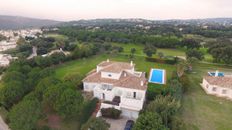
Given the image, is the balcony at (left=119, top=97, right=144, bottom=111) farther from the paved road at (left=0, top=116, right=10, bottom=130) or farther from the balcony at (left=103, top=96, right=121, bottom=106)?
the paved road at (left=0, top=116, right=10, bottom=130)

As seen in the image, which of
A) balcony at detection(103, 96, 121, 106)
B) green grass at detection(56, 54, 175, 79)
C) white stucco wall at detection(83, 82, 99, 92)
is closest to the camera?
balcony at detection(103, 96, 121, 106)

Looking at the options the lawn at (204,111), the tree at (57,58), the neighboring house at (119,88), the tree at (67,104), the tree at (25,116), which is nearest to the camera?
the tree at (25,116)

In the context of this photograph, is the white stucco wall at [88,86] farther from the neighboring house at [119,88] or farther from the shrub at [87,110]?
the shrub at [87,110]

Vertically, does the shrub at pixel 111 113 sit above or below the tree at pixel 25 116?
below

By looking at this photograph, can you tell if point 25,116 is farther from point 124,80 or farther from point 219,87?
point 219,87

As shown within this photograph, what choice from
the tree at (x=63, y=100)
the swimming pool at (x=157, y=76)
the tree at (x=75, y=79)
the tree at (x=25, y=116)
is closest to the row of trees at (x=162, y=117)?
the tree at (x=63, y=100)

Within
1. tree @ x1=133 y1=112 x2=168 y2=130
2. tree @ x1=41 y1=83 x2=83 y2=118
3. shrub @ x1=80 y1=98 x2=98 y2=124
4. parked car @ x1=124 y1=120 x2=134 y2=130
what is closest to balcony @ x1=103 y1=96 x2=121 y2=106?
shrub @ x1=80 y1=98 x2=98 y2=124
